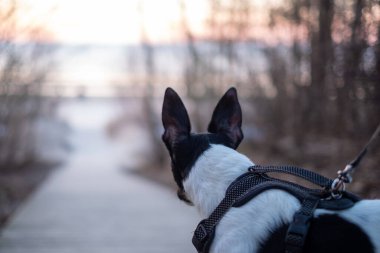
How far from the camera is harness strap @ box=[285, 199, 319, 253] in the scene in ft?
8.95

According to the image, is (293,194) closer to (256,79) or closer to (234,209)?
(234,209)

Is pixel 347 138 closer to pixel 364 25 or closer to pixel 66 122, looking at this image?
pixel 364 25

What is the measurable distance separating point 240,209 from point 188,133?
671 mm

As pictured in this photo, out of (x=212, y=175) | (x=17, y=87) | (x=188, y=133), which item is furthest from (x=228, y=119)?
(x=17, y=87)

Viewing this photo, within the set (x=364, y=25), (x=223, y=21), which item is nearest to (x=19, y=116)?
(x=223, y=21)

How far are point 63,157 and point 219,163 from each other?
19429 mm

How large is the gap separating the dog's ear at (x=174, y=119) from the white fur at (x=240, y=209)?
0.78 ft

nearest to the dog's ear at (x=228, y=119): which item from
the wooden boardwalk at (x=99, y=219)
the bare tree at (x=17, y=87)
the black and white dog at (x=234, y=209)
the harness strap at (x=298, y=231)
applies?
the black and white dog at (x=234, y=209)

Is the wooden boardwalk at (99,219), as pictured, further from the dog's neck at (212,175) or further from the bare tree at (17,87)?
the dog's neck at (212,175)

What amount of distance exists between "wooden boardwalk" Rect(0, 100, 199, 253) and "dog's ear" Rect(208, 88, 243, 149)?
4.77 meters

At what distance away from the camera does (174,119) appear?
3.57 metres

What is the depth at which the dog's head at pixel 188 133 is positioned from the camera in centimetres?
341

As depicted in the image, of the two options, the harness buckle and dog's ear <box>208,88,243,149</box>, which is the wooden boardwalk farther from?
the harness buckle

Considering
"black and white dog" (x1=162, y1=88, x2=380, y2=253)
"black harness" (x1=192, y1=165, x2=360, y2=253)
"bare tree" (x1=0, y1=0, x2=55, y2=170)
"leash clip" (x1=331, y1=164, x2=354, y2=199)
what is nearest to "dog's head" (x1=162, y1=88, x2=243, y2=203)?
"black and white dog" (x1=162, y1=88, x2=380, y2=253)
